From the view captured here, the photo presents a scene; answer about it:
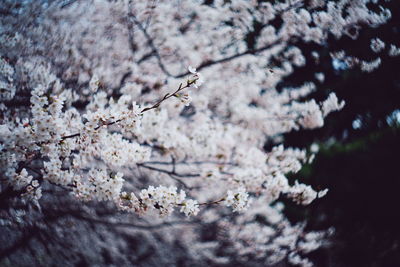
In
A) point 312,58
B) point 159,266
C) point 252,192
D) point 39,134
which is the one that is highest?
point 39,134

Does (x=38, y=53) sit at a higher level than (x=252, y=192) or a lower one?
higher

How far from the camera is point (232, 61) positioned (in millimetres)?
2559

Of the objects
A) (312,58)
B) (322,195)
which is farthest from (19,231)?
(312,58)

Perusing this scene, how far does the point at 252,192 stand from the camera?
2.11 metres

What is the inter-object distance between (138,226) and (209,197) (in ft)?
2.43

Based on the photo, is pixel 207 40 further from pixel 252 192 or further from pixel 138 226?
pixel 138 226

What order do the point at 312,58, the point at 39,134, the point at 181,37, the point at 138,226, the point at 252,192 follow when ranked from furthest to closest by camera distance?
the point at 181,37
the point at 312,58
the point at 138,226
the point at 252,192
the point at 39,134

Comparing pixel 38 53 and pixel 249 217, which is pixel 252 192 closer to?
pixel 249 217

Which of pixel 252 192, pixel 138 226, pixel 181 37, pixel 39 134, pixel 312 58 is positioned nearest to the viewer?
pixel 39 134

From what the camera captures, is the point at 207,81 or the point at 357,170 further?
the point at 207,81

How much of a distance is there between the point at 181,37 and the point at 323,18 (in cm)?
151

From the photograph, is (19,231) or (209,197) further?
(209,197)

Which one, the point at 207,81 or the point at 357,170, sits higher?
the point at 207,81

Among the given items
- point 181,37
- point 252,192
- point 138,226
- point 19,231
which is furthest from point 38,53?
point 252,192
